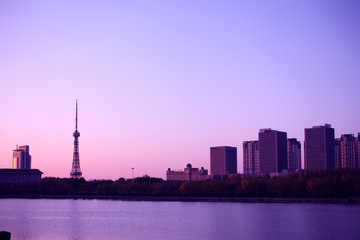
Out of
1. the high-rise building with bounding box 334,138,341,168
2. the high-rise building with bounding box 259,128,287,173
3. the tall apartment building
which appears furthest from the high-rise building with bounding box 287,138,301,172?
the tall apartment building

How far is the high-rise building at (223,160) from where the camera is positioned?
7544 inches

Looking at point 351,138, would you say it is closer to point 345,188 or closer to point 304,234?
point 345,188

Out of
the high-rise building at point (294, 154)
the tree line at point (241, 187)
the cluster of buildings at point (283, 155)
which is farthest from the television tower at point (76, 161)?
the high-rise building at point (294, 154)

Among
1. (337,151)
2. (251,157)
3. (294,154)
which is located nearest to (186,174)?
(251,157)

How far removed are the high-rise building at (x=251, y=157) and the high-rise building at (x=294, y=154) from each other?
37.7 ft

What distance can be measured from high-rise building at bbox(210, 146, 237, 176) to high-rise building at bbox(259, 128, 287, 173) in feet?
55.4

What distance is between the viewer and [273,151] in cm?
17500

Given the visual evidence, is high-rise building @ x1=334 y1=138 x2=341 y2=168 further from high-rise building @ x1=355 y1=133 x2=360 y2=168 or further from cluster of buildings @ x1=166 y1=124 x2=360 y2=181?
high-rise building @ x1=355 y1=133 x2=360 y2=168

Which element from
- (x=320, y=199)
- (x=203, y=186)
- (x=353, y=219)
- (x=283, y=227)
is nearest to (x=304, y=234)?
(x=283, y=227)

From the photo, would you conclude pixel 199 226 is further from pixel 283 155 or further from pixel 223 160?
pixel 223 160

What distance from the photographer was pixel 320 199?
198 ft

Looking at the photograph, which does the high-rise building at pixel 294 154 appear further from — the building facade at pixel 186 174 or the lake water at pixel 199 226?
the lake water at pixel 199 226

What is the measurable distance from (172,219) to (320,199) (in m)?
24.3

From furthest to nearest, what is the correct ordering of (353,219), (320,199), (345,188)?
(345,188)
(320,199)
(353,219)
